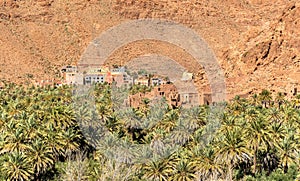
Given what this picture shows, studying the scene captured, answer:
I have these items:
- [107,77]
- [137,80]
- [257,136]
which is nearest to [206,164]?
[257,136]

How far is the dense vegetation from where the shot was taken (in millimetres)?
36438

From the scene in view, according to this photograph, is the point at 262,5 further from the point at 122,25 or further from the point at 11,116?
the point at 11,116

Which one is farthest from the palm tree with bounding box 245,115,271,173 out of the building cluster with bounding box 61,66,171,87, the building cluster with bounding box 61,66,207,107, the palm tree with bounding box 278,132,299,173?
the building cluster with bounding box 61,66,171,87

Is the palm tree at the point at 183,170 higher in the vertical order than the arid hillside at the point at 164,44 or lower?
lower

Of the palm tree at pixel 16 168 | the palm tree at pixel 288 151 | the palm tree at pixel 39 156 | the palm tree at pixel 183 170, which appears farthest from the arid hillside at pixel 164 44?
the palm tree at pixel 16 168

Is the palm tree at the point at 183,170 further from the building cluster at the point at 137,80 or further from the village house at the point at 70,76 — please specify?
the village house at the point at 70,76

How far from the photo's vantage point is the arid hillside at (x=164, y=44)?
279 ft

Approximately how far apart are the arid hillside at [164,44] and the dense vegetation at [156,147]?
30.9m

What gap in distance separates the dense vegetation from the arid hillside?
30.9 metres

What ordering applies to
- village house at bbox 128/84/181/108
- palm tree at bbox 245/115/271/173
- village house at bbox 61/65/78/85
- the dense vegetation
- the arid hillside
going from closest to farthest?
the dense vegetation → palm tree at bbox 245/115/271/173 → village house at bbox 128/84/181/108 → the arid hillside → village house at bbox 61/65/78/85

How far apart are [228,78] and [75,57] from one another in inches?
2681

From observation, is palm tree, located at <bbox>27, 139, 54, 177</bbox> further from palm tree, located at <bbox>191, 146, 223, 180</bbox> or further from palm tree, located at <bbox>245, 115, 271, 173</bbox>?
palm tree, located at <bbox>245, 115, 271, 173</bbox>

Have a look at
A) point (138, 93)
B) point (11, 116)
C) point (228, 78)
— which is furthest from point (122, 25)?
point (11, 116)

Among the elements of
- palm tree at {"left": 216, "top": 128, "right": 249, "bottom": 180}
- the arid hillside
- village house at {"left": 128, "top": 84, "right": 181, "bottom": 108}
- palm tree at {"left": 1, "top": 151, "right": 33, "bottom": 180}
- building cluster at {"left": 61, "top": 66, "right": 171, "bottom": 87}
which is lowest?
palm tree at {"left": 1, "top": 151, "right": 33, "bottom": 180}
